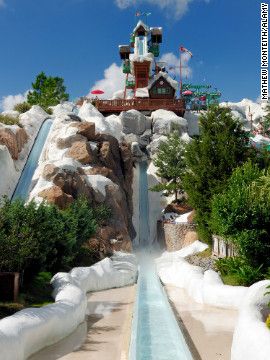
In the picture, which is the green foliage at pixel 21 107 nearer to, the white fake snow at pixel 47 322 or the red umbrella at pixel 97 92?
the red umbrella at pixel 97 92

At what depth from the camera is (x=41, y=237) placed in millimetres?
16516

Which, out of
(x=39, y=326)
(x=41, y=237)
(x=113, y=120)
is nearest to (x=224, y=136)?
(x=41, y=237)

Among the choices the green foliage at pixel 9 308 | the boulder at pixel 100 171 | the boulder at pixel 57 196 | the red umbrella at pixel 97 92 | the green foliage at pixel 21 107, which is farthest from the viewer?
the red umbrella at pixel 97 92

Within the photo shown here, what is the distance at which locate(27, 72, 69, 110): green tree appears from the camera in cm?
6775

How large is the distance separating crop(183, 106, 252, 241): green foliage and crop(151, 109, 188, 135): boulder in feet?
65.7

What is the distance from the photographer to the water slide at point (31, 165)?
33.7 m

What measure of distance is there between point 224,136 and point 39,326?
→ 18287 mm

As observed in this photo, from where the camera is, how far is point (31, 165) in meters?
38.2

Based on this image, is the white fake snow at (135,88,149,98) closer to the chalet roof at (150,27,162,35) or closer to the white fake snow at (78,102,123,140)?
the white fake snow at (78,102,123,140)

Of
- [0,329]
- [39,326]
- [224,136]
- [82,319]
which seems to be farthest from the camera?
[224,136]

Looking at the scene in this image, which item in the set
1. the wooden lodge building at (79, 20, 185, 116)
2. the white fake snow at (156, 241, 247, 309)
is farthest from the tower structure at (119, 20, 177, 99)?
the white fake snow at (156, 241, 247, 309)

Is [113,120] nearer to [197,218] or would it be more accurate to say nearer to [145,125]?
[145,125]

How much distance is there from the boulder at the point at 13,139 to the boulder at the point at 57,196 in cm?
1058

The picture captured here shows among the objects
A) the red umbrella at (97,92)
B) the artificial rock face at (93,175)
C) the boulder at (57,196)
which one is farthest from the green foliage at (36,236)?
the red umbrella at (97,92)
